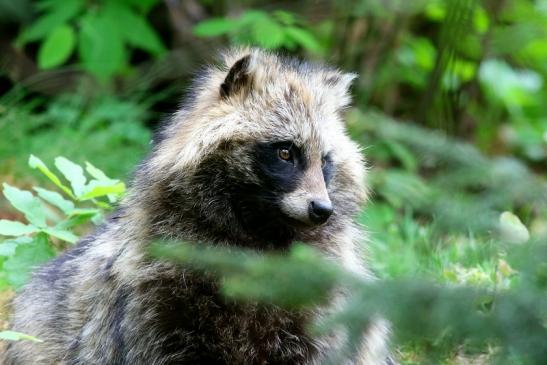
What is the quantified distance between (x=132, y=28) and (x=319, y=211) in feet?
14.2

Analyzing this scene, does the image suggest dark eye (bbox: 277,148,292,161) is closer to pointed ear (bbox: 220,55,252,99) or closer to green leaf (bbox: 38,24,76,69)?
pointed ear (bbox: 220,55,252,99)

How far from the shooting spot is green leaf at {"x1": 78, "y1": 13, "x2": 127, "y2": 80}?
281 inches

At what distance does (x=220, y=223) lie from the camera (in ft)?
12.1

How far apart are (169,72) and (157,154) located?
444 centimetres

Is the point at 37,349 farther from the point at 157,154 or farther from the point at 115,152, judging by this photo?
the point at 115,152

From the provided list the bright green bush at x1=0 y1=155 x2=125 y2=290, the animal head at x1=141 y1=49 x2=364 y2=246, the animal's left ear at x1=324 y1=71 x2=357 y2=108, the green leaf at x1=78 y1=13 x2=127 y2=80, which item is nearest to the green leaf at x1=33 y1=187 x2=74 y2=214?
the bright green bush at x1=0 y1=155 x2=125 y2=290

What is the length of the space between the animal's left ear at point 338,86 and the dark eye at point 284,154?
0.48 meters

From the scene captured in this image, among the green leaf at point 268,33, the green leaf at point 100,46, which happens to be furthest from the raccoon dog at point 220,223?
the green leaf at point 100,46

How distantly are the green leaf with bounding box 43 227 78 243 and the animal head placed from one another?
81cm

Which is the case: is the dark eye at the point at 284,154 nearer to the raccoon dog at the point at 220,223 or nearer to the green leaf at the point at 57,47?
the raccoon dog at the point at 220,223

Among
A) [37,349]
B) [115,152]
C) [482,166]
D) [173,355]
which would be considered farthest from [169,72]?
[482,166]

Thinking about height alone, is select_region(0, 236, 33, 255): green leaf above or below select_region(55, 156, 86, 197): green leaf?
below

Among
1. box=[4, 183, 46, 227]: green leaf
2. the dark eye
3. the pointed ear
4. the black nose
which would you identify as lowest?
box=[4, 183, 46, 227]: green leaf

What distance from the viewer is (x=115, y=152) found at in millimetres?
7133
